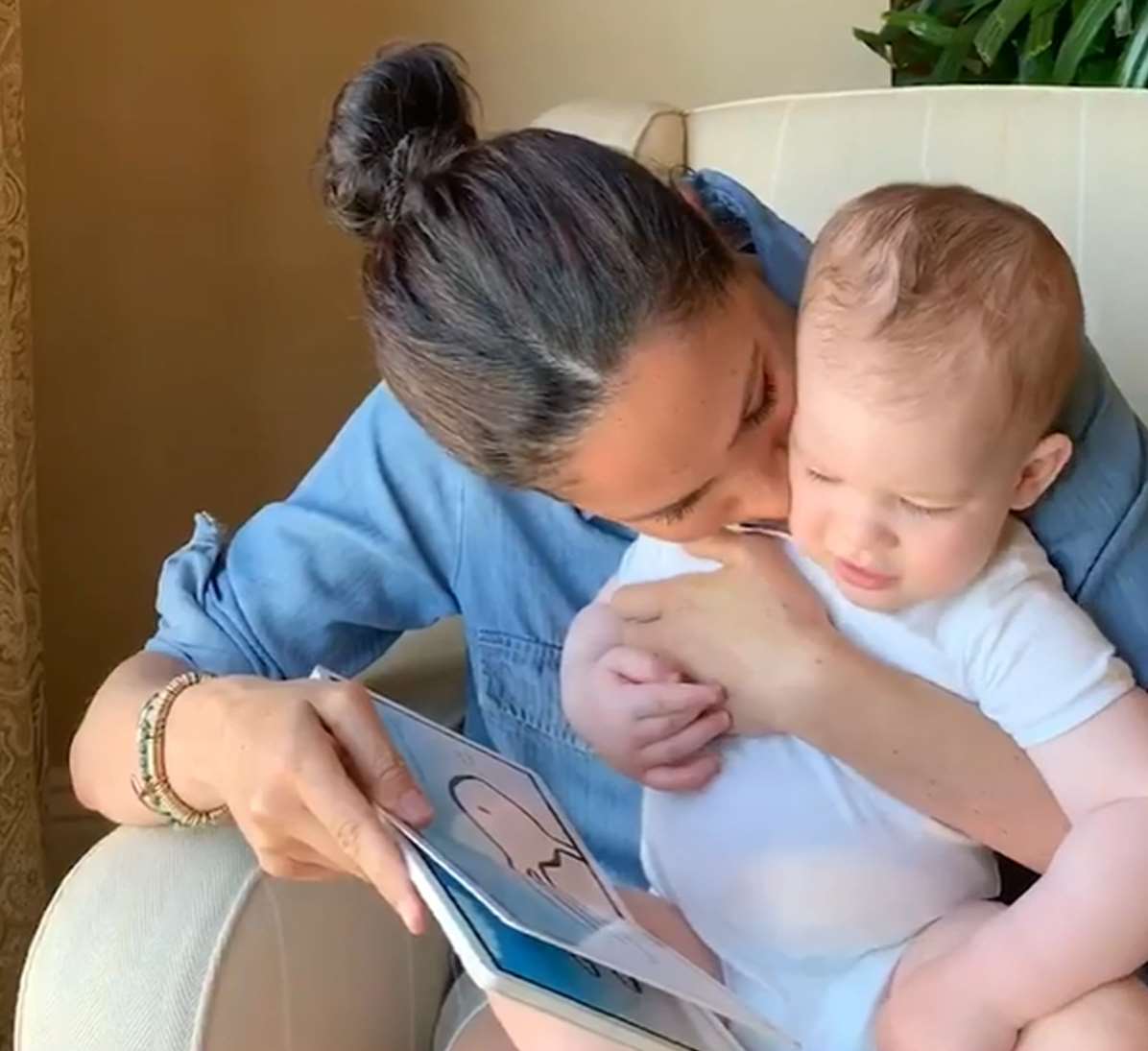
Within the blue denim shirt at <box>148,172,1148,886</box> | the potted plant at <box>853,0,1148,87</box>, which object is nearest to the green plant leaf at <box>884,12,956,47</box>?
the potted plant at <box>853,0,1148,87</box>

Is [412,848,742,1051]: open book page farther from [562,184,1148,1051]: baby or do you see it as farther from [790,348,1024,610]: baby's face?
[790,348,1024,610]: baby's face

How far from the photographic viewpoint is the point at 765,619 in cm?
103

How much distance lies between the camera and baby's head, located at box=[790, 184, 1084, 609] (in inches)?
34.9

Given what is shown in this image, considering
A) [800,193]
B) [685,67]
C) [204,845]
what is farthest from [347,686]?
[685,67]

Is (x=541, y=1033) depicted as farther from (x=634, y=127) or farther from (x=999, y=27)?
(x=999, y=27)

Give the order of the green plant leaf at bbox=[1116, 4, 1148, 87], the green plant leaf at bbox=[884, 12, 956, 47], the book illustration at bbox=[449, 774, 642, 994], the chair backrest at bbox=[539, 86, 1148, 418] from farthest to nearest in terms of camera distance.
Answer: the green plant leaf at bbox=[884, 12, 956, 47]
the green plant leaf at bbox=[1116, 4, 1148, 87]
the chair backrest at bbox=[539, 86, 1148, 418]
the book illustration at bbox=[449, 774, 642, 994]

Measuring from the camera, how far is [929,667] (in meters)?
1.01

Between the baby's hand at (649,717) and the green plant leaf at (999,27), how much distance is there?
2.87 feet

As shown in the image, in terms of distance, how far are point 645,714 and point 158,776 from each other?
0.29m

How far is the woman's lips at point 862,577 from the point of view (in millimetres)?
954

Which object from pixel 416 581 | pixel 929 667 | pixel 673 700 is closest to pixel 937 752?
pixel 929 667

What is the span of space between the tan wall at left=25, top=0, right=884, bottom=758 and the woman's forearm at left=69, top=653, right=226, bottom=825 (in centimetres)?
74

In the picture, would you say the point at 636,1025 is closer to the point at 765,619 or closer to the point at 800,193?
the point at 765,619

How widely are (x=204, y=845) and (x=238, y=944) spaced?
0.08m
